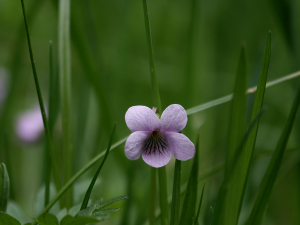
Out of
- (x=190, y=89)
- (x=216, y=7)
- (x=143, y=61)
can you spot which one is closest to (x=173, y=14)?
(x=216, y=7)

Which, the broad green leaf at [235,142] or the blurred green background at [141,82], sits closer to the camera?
the broad green leaf at [235,142]

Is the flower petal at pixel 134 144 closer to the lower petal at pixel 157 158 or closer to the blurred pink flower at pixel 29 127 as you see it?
the lower petal at pixel 157 158

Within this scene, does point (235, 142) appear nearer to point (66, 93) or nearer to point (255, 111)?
point (255, 111)

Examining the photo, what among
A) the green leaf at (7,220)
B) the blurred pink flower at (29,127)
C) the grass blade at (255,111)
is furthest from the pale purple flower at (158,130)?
the blurred pink flower at (29,127)

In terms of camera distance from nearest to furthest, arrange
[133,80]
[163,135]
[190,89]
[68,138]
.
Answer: [163,135], [68,138], [190,89], [133,80]

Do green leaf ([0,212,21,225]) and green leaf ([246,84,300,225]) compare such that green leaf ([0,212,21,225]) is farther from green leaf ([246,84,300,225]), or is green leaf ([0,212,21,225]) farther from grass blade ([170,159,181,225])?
green leaf ([246,84,300,225])

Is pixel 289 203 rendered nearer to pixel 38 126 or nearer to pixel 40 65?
pixel 38 126
